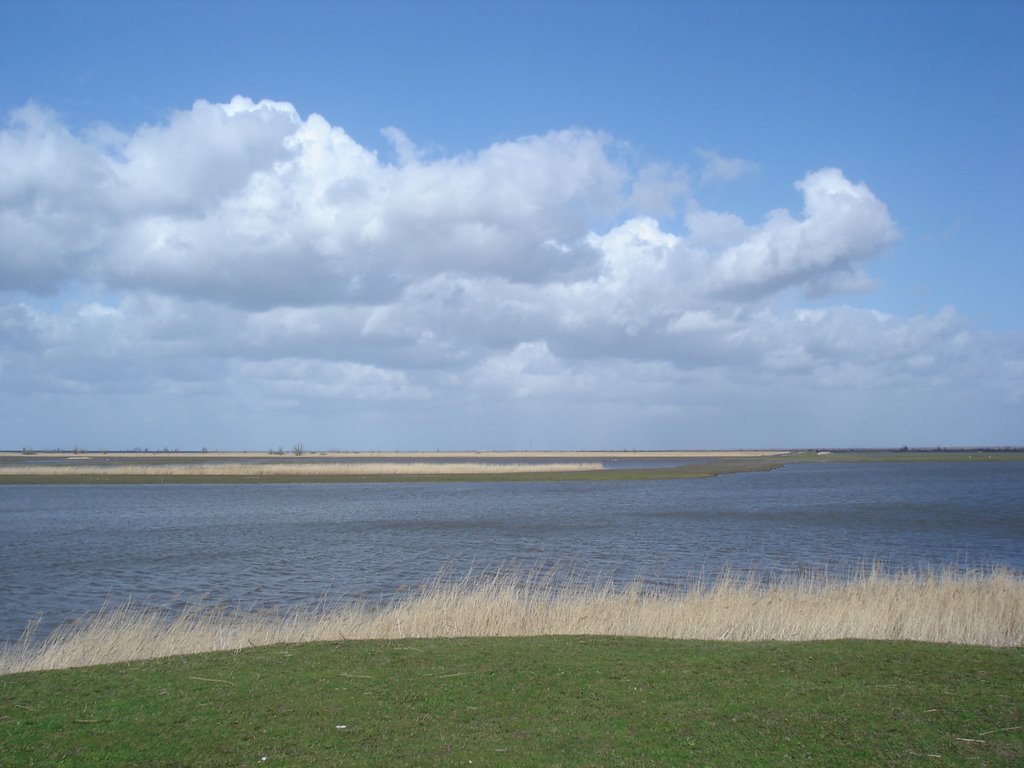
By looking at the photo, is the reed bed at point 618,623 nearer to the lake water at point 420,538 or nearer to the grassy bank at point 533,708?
the grassy bank at point 533,708

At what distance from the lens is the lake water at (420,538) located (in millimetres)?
22625

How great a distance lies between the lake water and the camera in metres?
22.6

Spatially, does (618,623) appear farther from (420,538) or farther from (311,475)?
(311,475)

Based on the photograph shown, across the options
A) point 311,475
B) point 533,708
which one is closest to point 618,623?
point 533,708

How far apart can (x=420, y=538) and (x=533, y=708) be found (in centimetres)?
2515

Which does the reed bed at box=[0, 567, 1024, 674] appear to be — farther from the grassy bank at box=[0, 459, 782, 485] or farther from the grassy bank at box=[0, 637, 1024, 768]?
the grassy bank at box=[0, 459, 782, 485]

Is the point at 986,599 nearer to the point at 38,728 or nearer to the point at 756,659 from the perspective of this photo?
the point at 756,659

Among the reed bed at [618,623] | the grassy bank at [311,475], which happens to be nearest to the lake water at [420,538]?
the reed bed at [618,623]

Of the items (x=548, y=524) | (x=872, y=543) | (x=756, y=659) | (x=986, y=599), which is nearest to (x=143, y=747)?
(x=756, y=659)

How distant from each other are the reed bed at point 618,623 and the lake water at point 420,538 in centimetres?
477

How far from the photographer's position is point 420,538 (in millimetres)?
33094

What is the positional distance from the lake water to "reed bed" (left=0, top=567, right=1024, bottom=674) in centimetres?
477

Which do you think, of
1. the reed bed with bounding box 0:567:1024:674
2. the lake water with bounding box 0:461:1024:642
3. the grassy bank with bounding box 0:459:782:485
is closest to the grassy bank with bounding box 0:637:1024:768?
the reed bed with bounding box 0:567:1024:674

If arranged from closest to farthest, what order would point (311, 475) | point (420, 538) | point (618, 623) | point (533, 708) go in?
point (533, 708) < point (618, 623) < point (420, 538) < point (311, 475)
